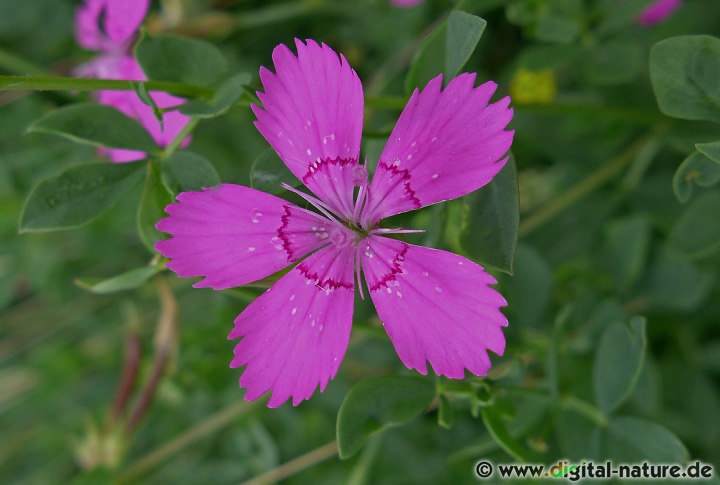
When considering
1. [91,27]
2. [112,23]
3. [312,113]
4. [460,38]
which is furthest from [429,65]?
[91,27]

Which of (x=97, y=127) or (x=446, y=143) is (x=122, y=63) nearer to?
(x=97, y=127)

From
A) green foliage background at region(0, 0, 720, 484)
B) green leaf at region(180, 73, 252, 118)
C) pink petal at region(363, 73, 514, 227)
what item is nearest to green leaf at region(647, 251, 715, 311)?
green foliage background at region(0, 0, 720, 484)

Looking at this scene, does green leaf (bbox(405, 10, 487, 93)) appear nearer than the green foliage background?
Yes

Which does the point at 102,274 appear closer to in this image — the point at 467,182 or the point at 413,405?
the point at 413,405

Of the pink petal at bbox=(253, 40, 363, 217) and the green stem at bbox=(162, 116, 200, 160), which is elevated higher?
the pink petal at bbox=(253, 40, 363, 217)

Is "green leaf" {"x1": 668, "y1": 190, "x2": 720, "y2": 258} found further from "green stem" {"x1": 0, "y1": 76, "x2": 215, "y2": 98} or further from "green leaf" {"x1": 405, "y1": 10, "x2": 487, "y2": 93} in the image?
"green stem" {"x1": 0, "y1": 76, "x2": 215, "y2": 98}

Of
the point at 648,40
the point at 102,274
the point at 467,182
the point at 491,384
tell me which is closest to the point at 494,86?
the point at 467,182

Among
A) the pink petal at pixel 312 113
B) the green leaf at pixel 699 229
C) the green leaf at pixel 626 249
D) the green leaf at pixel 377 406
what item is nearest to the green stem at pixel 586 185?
the green leaf at pixel 626 249
